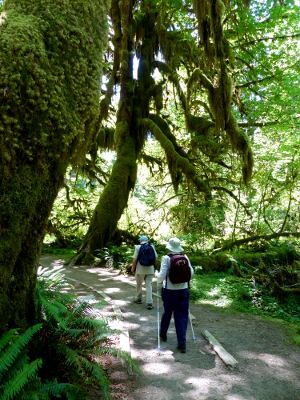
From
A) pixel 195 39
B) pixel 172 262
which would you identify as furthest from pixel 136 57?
pixel 172 262

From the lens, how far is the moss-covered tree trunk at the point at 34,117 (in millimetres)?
2816

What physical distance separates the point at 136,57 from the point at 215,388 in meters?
15.8

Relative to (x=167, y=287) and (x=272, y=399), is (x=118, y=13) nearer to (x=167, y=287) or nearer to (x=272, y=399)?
(x=167, y=287)

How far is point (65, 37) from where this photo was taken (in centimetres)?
327

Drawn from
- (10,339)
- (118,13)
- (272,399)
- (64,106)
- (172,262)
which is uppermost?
(118,13)

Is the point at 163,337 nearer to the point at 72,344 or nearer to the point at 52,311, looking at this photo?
the point at 72,344

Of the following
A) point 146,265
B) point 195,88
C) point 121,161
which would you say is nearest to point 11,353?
point 146,265

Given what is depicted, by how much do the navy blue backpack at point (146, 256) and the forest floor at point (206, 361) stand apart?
111 cm

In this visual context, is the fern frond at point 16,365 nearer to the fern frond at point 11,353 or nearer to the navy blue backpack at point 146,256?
the fern frond at point 11,353

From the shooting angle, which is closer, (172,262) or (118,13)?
(172,262)

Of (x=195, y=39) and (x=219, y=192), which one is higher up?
(x=195, y=39)

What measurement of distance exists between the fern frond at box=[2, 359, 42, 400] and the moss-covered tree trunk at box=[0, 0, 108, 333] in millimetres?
499

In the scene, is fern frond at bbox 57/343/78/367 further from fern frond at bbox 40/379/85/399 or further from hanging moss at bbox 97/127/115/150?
hanging moss at bbox 97/127/115/150

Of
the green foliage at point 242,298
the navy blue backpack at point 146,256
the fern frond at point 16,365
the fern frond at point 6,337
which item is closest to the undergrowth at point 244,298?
the green foliage at point 242,298
